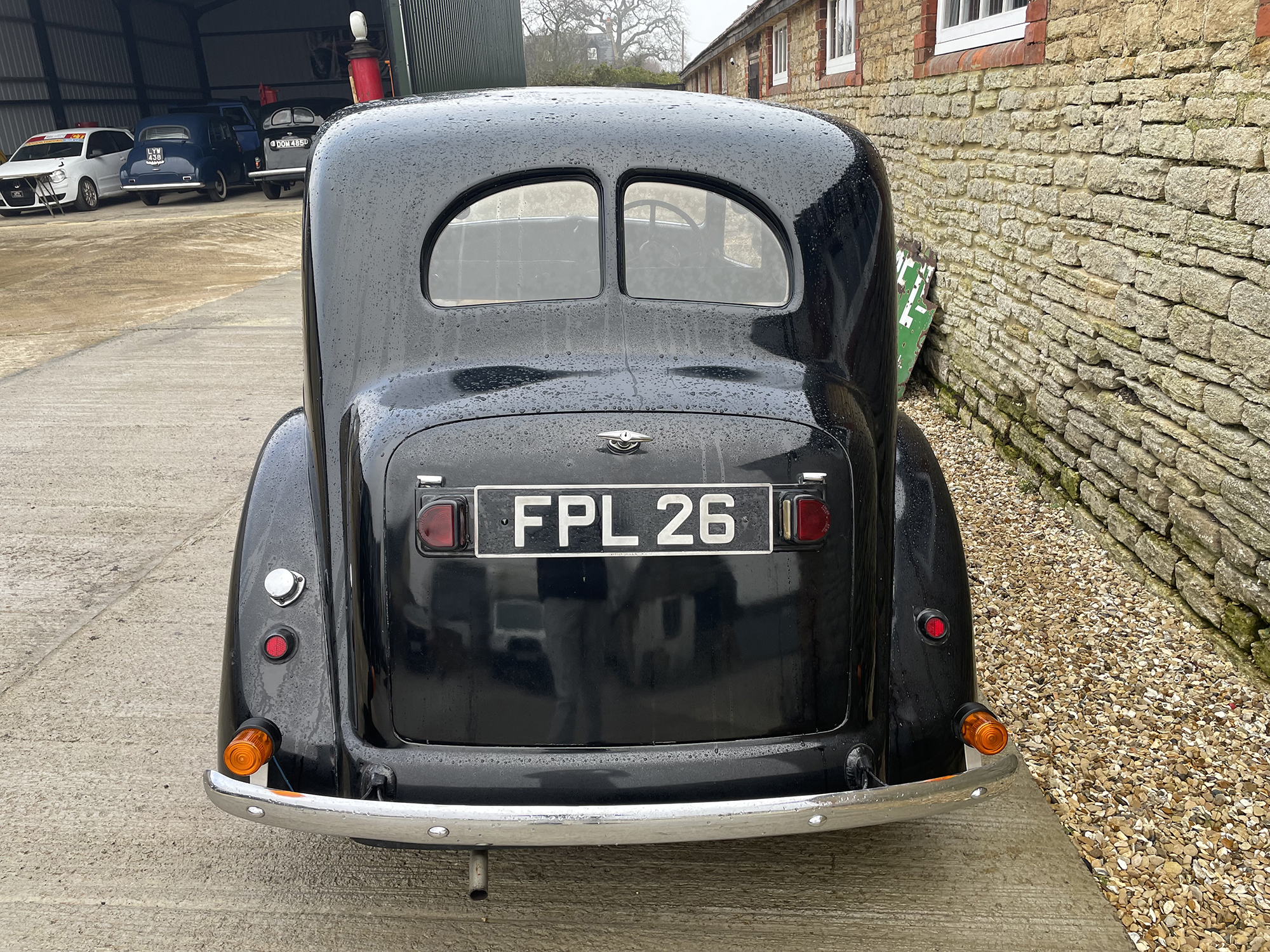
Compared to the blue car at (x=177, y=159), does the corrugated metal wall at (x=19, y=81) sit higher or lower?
higher

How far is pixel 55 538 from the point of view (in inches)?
185

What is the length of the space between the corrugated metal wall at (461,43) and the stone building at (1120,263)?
9017mm

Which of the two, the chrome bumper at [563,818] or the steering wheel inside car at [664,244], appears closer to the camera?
the chrome bumper at [563,818]

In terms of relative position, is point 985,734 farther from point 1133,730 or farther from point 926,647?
point 1133,730

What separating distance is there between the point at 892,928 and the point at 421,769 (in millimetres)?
1253

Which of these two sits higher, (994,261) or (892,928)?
(994,261)

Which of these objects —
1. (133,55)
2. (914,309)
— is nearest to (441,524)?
(914,309)

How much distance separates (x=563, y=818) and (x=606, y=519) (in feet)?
2.07

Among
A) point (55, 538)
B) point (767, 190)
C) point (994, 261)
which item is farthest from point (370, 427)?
point (994, 261)

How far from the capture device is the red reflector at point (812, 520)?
6.94 ft

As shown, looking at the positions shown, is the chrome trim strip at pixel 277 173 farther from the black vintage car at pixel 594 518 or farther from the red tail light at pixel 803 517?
the red tail light at pixel 803 517

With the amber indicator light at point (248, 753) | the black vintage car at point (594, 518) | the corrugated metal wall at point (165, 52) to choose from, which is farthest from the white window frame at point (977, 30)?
the corrugated metal wall at point (165, 52)

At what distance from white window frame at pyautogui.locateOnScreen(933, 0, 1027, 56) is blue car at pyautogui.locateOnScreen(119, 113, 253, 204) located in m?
17.1

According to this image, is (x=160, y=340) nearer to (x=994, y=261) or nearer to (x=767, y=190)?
(x=994, y=261)
